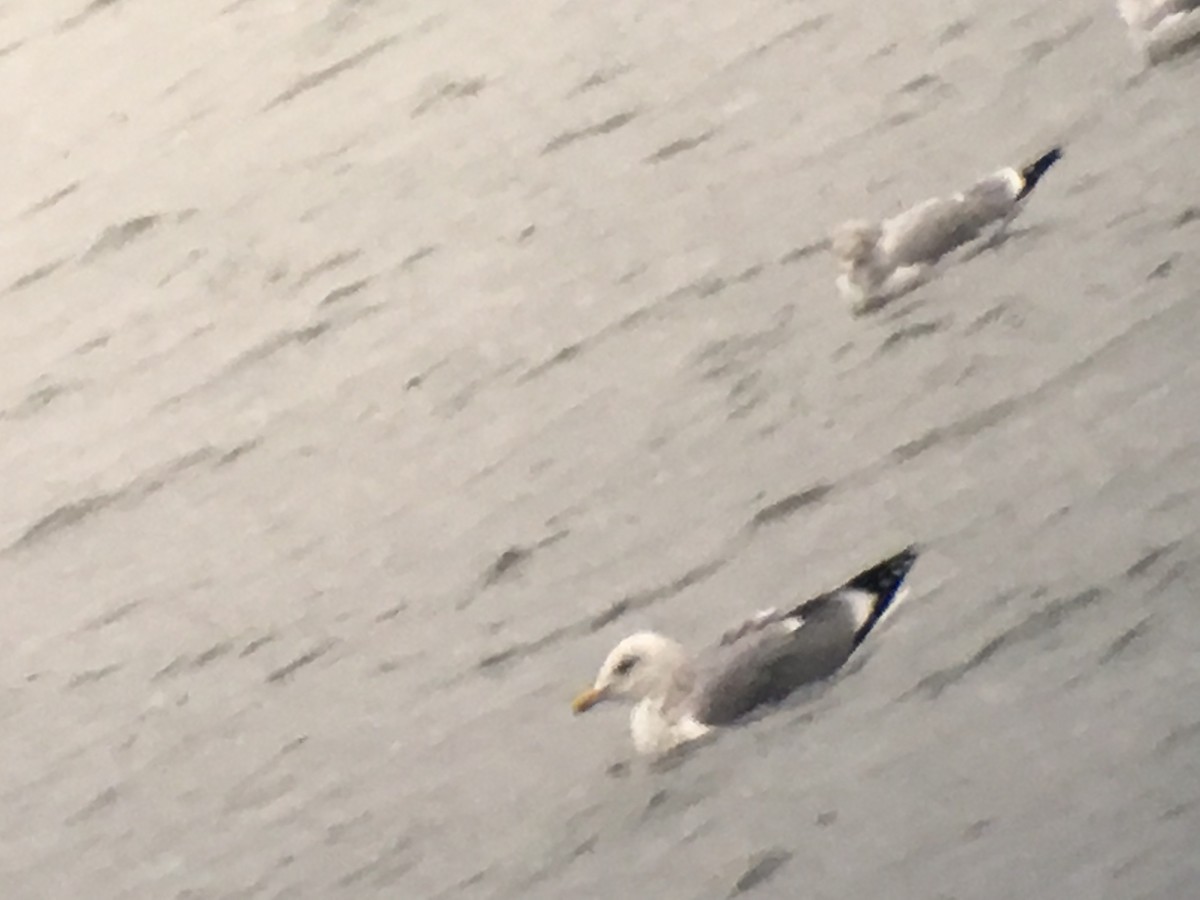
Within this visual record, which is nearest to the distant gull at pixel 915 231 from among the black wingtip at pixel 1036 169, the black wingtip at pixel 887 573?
the black wingtip at pixel 1036 169

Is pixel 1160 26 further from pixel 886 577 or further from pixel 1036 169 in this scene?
pixel 886 577

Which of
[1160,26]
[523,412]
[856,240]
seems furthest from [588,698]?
[1160,26]

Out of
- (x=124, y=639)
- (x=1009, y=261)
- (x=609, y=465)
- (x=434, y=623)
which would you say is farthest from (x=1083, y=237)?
(x=124, y=639)

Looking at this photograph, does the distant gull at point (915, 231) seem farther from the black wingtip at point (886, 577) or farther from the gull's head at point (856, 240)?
the black wingtip at point (886, 577)

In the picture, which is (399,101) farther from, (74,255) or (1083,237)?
(1083,237)

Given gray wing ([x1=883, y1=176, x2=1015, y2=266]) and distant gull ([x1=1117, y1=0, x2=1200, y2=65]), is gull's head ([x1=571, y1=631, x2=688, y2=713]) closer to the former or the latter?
gray wing ([x1=883, y1=176, x2=1015, y2=266])

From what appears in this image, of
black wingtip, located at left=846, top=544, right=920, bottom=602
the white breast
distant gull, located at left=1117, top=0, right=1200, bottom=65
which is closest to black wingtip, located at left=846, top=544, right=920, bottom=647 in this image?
black wingtip, located at left=846, top=544, right=920, bottom=602
